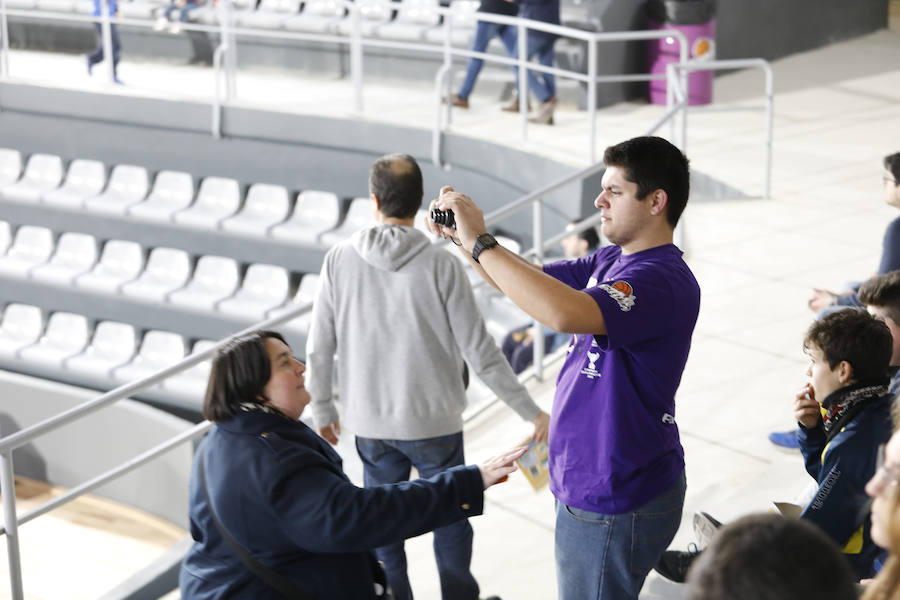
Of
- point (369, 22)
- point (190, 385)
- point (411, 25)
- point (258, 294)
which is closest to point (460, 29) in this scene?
point (411, 25)

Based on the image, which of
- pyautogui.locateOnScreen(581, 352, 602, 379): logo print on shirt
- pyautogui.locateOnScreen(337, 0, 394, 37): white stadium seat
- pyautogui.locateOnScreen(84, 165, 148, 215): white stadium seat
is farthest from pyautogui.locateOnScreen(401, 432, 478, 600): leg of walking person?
pyautogui.locateOnScreen(337, 0, 394, 37): white stadium seat

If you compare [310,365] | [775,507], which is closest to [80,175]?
[310,365]

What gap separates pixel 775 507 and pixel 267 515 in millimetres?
1542

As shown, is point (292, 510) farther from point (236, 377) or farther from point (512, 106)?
point (512, 106)

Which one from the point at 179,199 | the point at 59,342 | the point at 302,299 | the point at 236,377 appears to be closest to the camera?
the point at 236,377

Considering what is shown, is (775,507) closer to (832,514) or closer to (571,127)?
(832,514)

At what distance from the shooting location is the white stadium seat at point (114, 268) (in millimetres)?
9508

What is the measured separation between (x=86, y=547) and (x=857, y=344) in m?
5.54

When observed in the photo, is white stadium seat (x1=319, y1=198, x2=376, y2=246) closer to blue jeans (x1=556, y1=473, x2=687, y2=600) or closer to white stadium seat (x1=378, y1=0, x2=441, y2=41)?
white stadium seat (x1=378, y1=0, x2=441, y2=41)

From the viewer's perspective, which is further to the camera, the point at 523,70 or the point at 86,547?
the point at 523,70

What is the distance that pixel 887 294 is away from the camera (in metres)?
2.69

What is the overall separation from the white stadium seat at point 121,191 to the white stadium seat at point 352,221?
2.15m

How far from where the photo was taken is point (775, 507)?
9.75 ft

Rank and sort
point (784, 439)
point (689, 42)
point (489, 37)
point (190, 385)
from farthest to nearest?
1. point (689, 42)
2. point (489, 37)
3. point (190, 385)
4. point (784, 439)
